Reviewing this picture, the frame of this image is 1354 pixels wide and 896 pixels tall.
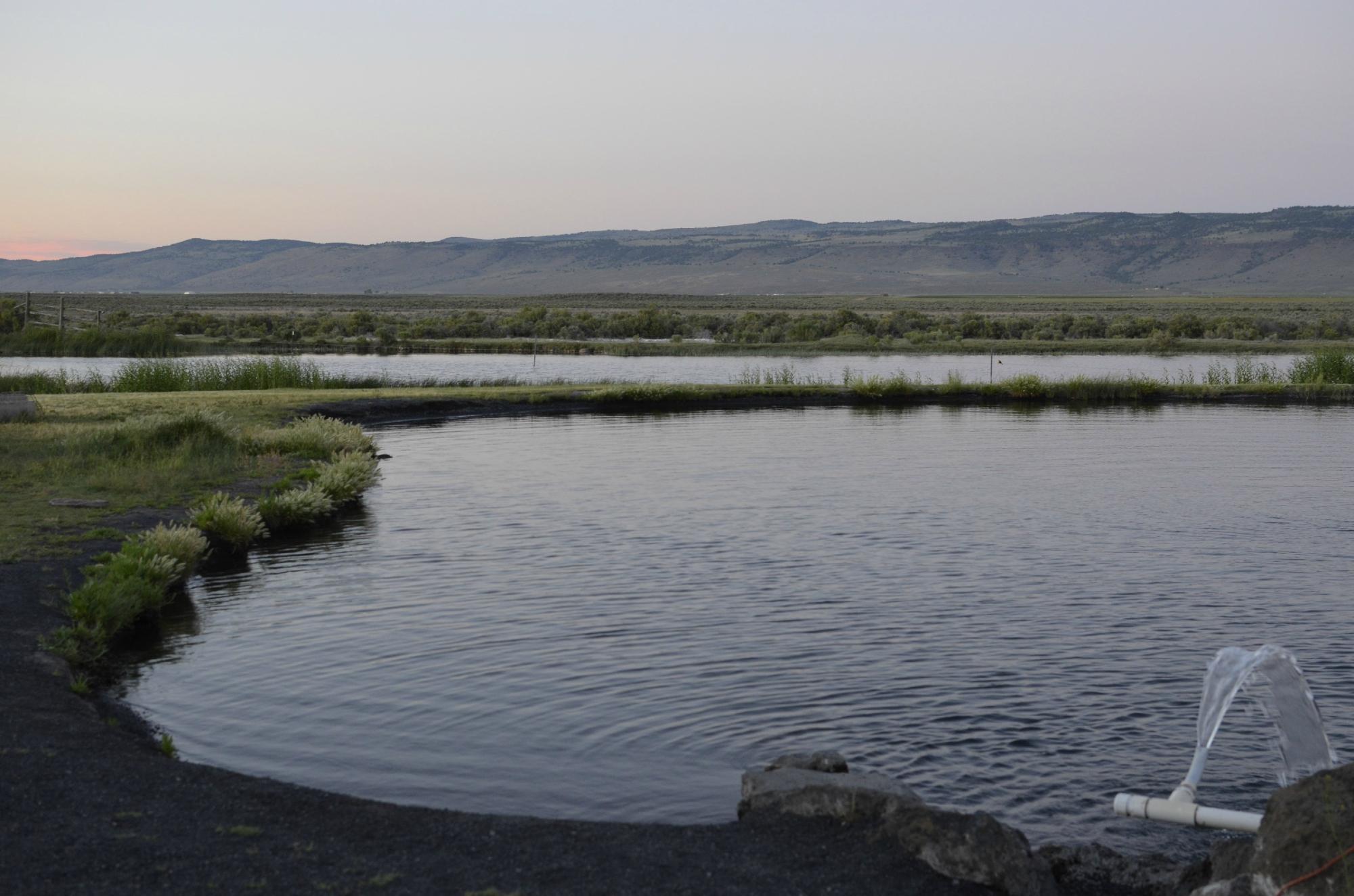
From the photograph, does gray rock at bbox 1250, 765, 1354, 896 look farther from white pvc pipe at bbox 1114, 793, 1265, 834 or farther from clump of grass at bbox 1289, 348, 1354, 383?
clump of grass at bbox 1289, 348, 1354, 383

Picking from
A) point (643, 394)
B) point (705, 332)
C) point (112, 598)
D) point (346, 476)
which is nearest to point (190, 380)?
point (643, 394)

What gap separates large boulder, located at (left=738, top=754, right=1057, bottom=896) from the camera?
6.61m

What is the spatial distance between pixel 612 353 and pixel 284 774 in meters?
54.5

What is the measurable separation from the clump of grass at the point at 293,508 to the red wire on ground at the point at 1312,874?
14.0 metres

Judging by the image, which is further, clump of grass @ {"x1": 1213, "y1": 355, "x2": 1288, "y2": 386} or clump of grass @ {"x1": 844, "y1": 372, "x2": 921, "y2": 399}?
clump of grass @ {"x1": 1213, "y1": 355, "x2": 1288, "y2": 386}

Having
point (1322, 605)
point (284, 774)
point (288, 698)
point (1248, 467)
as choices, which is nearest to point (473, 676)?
point (288, 698)

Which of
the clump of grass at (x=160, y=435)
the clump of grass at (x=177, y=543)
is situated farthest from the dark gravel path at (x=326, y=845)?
the clump of grass at (x=160, y=435)

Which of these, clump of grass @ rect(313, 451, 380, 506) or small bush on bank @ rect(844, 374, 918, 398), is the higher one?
small bush on bank @ rect(844, 374, 918, 398)

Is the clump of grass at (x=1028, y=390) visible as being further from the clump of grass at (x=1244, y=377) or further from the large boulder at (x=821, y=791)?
the large boulder at (x=821, y=791)

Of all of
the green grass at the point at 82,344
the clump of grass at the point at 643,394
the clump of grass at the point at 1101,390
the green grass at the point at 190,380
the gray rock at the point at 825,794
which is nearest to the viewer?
the gray rock at the point at 825,794

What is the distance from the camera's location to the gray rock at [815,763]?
8.02 m

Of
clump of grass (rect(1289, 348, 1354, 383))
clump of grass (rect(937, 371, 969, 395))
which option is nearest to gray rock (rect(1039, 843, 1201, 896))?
clump of grass (rect(937, 371, 969, 395))

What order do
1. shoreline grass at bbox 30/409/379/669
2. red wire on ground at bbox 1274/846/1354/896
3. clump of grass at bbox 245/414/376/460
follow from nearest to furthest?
red wire on ground at bbox 1274/846/1354/896
shoreline grass at bbox 30/409/379/669
clump of grass at bbox 245/414/376/460

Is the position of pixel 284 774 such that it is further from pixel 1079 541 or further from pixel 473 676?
pixel 1079 541
